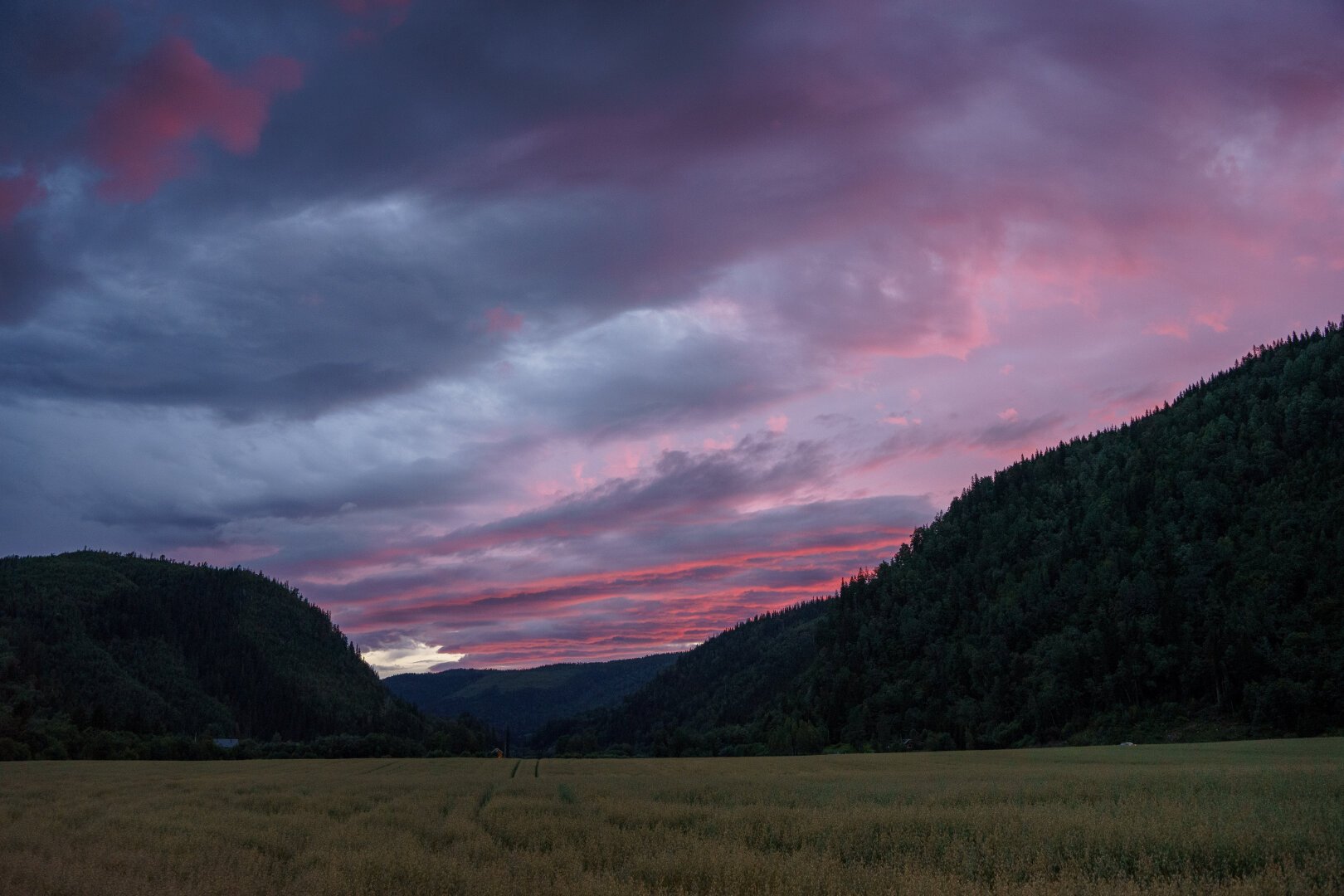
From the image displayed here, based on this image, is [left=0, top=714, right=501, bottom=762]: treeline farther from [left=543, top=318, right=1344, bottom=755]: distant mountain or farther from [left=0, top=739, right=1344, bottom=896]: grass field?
[left=0, top=739, right=1344, bottom=896]: grass field

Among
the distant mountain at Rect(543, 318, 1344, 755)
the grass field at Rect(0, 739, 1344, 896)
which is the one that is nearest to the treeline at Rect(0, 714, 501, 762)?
the distant mountain at Rect(543, 318, 1344, 755)

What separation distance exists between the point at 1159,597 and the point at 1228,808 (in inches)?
7019

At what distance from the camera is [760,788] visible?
29922mm

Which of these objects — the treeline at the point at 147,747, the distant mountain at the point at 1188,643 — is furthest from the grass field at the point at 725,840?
the distant mountain at the point at 1188,643

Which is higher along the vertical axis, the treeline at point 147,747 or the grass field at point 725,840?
the grass field at point 725,840

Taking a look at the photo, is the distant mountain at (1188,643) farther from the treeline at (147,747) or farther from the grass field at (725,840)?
the grass field at (725,840)

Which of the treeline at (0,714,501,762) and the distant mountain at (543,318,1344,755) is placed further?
the distant mountain at (543,318,1344,755)

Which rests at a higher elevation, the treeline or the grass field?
the grass field

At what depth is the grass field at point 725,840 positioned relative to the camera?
42.3 ft

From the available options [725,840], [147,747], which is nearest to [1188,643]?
[725,840]

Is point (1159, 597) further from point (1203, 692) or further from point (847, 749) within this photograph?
point (847, 749)

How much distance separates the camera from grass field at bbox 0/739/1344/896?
1291cm

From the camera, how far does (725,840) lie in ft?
55.0

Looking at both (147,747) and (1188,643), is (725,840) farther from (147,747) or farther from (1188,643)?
(1188,643)
